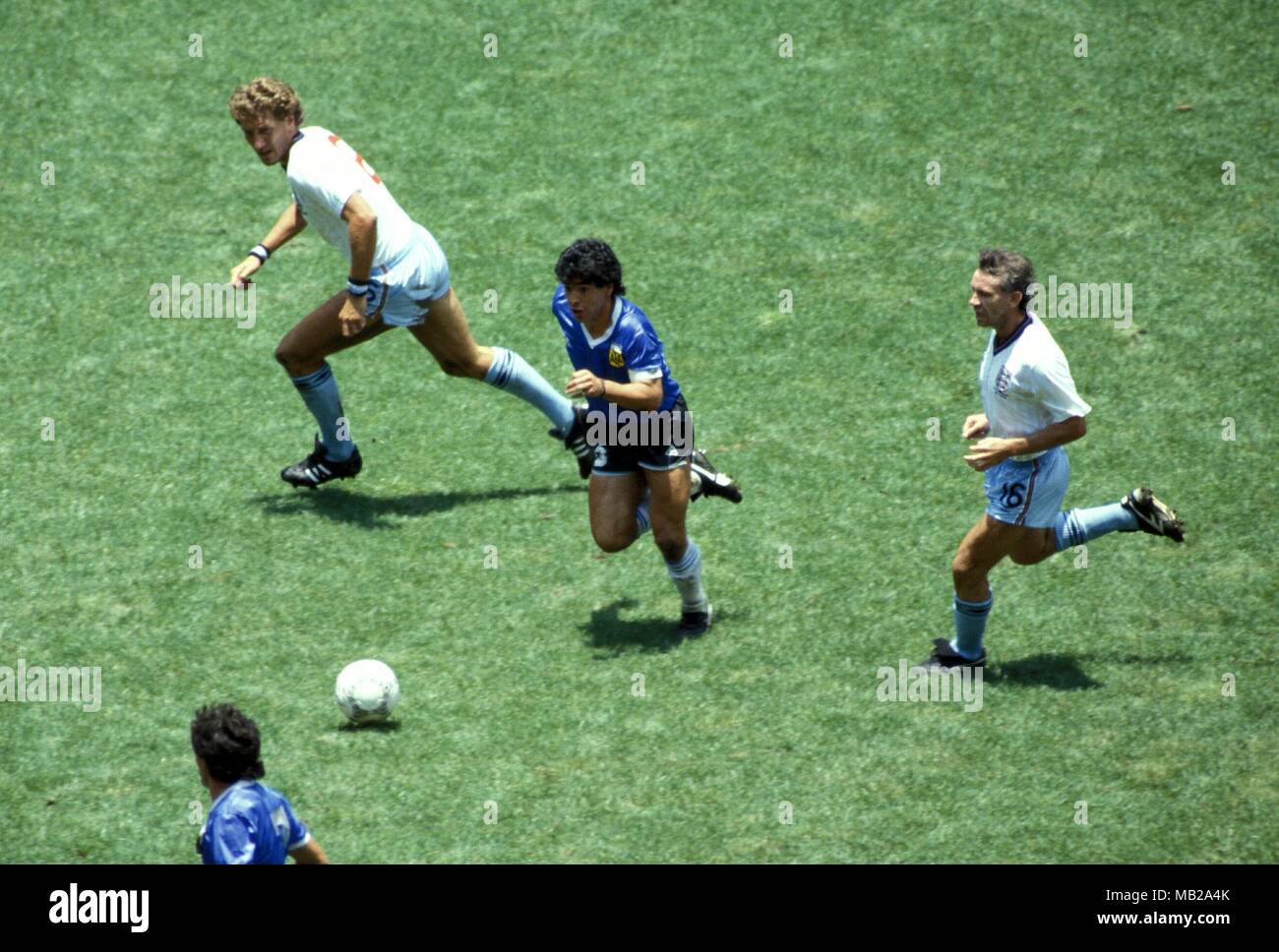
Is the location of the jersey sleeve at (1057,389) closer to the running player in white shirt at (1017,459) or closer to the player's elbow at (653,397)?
the running player in white shirt at (1017,459)

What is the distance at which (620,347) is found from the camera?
24.5 feet

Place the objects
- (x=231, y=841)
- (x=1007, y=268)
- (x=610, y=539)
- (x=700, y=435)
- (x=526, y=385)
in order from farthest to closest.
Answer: (x=700, y=435)
(x=526, y=385)
(x=610, y=539)
(x=1007, y=268)
(x=231, y=841)

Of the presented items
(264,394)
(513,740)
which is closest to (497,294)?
(264,394)

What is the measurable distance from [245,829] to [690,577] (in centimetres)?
317

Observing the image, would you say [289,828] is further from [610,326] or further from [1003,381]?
[1003,381]

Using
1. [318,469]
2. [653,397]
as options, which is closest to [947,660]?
[653,397]

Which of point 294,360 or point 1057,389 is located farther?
point 294,360

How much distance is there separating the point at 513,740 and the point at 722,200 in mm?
5509

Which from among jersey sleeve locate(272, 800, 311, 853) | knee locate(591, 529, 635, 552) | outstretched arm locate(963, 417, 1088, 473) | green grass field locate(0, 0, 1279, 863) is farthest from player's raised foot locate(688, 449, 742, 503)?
jersey sleeve locate(272, 800, 311, 853)

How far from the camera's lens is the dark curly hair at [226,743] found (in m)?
5.15

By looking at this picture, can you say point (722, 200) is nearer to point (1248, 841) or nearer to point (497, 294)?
point (497, 294)

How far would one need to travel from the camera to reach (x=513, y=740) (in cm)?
724

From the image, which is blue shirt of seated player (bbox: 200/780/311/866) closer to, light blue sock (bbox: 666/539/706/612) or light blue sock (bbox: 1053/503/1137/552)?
light blue sock (bbox: 666/539/706/612)
